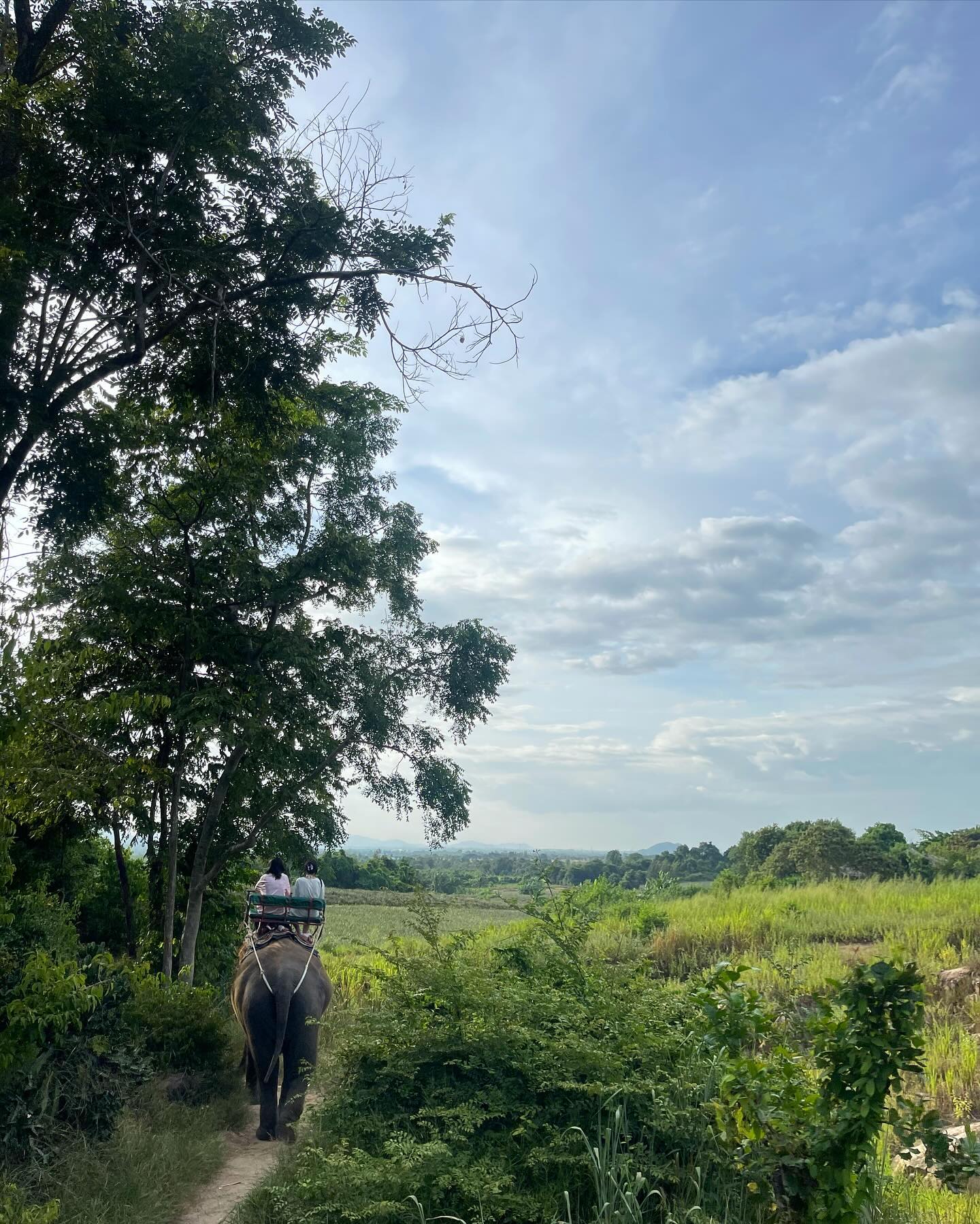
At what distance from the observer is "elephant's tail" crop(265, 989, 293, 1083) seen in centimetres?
873

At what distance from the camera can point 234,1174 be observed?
24.3 feet

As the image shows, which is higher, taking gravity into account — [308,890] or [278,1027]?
[308,890]

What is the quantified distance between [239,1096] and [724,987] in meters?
6.87

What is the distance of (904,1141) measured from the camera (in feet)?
12.8

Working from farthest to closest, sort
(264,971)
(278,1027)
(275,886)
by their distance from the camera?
(275,886)
(264,971)
(278,1027)

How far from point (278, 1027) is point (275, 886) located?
2026 millimetres

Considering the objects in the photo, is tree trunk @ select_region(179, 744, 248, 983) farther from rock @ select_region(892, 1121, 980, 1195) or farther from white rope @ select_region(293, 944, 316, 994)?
rock @ select_region(892, 1121, 980, 1195)

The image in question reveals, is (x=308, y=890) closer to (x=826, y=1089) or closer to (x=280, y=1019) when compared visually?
(x=280, y=1019)

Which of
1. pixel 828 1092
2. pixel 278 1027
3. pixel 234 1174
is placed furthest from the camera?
pixel 278 1027

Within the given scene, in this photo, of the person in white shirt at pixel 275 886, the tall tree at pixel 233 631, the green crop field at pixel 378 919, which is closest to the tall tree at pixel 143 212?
the tall tree at pixel 233 631

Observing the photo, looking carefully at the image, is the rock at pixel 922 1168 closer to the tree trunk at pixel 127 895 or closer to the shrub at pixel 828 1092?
the shrub at pixel 828 1092

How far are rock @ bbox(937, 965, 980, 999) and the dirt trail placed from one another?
738 centimetres

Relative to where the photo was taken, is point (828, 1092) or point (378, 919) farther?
point (378, 919)

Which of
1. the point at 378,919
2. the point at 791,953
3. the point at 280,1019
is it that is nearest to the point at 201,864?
the point at 280,1019
